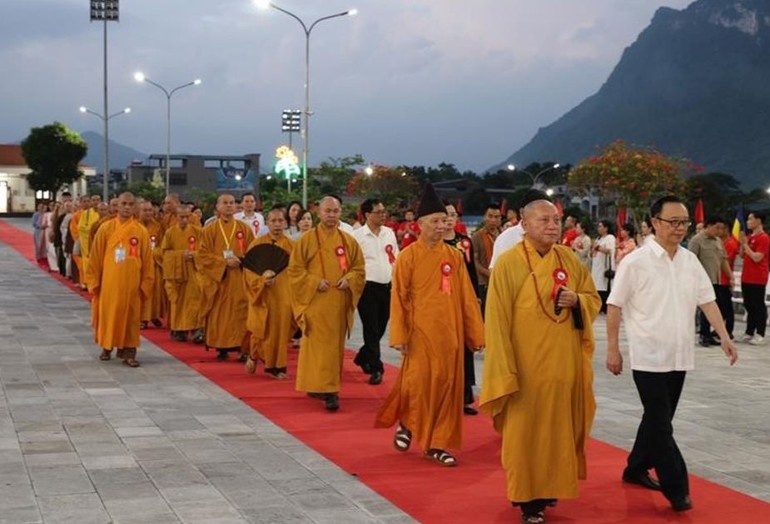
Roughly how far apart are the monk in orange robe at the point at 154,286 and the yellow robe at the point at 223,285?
2.93 m

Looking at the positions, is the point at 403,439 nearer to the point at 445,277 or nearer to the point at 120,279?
the point at 445,277

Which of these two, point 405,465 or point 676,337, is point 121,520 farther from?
point 676,337

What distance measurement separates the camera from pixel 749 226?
14.2 metres

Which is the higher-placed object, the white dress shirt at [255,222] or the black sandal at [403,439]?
the white dress shirt at [255,222]

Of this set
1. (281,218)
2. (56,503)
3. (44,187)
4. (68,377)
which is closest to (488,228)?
(281,218)

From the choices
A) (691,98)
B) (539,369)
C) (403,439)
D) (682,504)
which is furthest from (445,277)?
(691,98)

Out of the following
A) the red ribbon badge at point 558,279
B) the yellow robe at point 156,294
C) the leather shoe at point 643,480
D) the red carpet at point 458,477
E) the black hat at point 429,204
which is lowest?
the red carpet at point 458,477

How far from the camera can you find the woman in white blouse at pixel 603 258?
58.9ft

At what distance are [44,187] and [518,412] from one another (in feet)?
226

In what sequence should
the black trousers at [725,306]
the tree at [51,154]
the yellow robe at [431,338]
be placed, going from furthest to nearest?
the tree at [51,154], the black trousers at [725,306], the yellow robe at [431,338]

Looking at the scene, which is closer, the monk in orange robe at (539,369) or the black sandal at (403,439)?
the monk in orange robe at (539,369)

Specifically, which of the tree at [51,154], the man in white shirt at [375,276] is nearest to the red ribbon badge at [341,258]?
the man in white shirt at [375,276]

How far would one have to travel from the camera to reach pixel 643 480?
20.6 ft

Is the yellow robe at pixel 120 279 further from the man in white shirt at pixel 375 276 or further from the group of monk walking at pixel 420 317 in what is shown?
the man in white shirt at pixel 375 276
